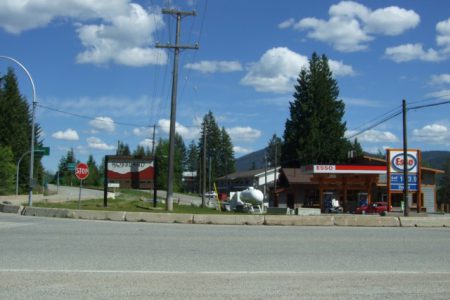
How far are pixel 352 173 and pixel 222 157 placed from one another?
93.8 m

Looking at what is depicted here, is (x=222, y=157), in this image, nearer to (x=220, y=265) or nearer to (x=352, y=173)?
(x=352, y=173)

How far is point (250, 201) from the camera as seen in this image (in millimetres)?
47219

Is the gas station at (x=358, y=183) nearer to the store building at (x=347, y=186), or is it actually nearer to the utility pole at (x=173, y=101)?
the store building at (x=347, y=186)

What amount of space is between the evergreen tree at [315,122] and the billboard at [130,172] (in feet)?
178

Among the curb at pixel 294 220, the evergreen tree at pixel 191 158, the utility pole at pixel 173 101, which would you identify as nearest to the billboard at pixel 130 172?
the utility pole at pixel 173 101

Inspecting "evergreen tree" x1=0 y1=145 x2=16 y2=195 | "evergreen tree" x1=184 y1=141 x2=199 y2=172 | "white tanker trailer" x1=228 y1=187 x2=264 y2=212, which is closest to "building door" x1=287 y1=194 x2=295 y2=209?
"white tanker trailer" x1=228 y1=187 x2=264 y2=212

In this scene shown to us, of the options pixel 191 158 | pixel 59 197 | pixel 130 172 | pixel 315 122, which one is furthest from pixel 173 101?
pixel 191 158

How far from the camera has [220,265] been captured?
34.2 feet

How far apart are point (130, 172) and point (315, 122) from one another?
5604cm

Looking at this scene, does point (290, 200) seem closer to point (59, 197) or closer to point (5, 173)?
point (59, 197)

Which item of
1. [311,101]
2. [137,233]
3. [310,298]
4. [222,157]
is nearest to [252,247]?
[137,233]

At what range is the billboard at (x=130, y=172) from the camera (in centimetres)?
3189

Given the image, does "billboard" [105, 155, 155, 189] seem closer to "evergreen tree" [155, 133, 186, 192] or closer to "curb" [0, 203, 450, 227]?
"curb" [0, 203, 450, 227]

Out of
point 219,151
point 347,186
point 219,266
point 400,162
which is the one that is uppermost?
point 219,151
